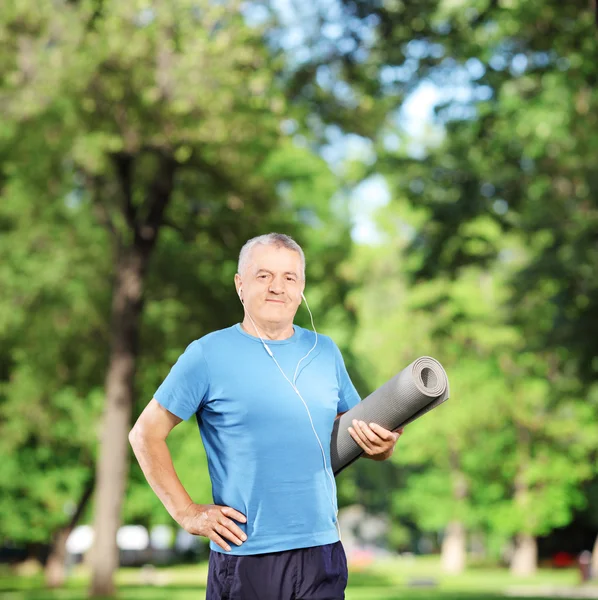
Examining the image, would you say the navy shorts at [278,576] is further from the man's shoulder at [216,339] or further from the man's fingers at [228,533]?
the man's shoulder at [216,339]

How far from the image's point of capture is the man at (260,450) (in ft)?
10.8

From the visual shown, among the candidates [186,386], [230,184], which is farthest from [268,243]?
[230,184]

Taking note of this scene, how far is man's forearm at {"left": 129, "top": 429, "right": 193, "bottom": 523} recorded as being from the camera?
3373 millimetres

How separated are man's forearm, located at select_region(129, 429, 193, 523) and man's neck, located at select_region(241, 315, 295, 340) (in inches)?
17.6

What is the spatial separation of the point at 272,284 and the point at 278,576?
89 centimetres

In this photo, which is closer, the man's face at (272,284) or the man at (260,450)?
the man at (260,450)

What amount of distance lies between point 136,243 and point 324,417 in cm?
1846

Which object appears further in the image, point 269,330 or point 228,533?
point 269,330

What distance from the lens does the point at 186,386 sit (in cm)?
331

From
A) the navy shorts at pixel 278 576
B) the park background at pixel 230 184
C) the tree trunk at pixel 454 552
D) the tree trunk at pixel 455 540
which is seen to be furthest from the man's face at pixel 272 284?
the tree trunk at pixel 454 552

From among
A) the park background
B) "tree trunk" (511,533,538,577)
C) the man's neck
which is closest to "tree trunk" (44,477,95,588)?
the park background

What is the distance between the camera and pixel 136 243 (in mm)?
21531

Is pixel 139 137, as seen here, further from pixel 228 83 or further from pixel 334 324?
pixel 334 324

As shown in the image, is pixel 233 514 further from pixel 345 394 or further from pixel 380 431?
pixel 345 394
